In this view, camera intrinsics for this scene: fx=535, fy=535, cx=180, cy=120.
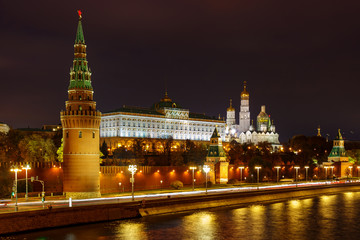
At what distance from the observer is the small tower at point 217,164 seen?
93.4 metres

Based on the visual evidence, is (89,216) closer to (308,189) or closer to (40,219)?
(40,219)

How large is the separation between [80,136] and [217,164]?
38411 millimetres

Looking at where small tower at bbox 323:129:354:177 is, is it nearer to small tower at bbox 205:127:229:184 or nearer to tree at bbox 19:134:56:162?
small tower at bbox 205:127:229:184

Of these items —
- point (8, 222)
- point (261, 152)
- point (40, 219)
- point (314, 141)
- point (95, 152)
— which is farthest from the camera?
point (314, 141)

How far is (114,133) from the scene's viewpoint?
172m

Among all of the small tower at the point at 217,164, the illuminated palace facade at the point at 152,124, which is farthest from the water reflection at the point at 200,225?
the illuminated palace facade at the point at 152,124

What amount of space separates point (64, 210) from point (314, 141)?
135717 mm

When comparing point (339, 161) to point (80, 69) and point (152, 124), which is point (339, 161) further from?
point (80, 69)

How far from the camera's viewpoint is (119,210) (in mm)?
50219

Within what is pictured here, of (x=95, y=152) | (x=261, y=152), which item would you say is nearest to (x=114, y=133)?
(x=261, y=152)

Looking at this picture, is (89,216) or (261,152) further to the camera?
(261,152)

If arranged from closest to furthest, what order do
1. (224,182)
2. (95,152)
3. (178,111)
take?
(95,152)
(224,182)
(178,111)

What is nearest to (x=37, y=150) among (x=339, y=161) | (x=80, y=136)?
(x=80, y=136)

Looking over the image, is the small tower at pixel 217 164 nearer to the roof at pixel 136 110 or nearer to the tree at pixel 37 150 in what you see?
the tree at pixel 37 150
